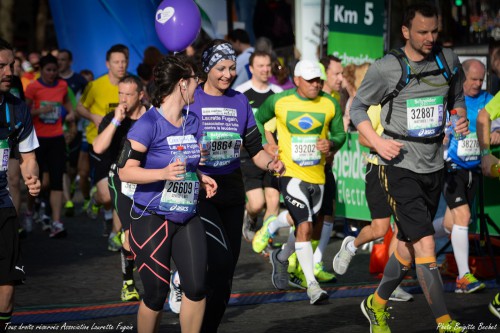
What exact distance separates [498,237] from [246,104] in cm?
432

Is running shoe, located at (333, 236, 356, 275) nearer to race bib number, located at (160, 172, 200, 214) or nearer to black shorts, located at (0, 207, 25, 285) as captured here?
race bib number, located at (160, 172, 200, 214)

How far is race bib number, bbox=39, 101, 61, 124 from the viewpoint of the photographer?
45.9 feet

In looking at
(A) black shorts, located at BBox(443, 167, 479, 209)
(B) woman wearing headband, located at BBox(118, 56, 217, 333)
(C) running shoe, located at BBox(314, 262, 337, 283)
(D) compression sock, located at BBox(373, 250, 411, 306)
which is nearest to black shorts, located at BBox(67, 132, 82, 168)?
(C) running shoe, located at BBox(314, 262, 337, 283)

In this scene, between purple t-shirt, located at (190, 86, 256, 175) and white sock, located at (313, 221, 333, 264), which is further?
white sock, located at (313, 221, 333, 264)

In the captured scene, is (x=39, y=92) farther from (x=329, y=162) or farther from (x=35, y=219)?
(x=329, y=162)

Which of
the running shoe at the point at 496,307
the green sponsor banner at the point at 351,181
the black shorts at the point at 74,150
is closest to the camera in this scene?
the running shoe at the point at 496,307

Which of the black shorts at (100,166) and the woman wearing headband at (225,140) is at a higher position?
the woman wearing headband at (225,140)

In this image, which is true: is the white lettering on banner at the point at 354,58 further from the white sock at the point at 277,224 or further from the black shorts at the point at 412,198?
the black shorts at the point at 412,198

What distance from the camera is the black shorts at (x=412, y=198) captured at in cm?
748

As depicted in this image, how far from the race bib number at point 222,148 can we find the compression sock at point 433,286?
1.51 metres

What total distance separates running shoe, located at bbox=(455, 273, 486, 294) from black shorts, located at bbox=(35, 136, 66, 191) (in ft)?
19.2

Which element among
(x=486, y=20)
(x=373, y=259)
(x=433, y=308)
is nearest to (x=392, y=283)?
(x=433, y=308)

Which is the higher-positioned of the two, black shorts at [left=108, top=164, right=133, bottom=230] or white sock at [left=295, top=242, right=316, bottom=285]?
black shorts at [left=108, top=164, right=133, bottom=230]

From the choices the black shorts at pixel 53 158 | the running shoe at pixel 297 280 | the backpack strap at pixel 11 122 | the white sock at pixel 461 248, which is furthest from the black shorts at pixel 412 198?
the black shorts at pixel 53 158
